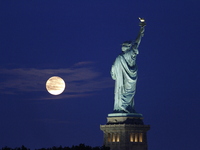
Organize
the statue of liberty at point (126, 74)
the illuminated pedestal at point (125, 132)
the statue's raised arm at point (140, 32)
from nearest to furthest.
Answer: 1. the illuminated pedestal at point (125, 132)
2. the statue's raised arm at point (140, 32)
3. the statue of liberty at point (126, 74)

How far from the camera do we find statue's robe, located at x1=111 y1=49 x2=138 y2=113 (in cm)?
7631

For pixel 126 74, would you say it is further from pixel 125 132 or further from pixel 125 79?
pixel 125 132

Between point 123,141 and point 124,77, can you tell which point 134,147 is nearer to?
point 123,141

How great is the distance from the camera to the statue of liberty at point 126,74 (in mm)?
76312

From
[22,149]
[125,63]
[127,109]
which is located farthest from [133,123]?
[22,149]

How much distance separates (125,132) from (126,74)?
6.51m

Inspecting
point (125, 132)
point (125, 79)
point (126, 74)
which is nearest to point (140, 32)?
point (126, 74)

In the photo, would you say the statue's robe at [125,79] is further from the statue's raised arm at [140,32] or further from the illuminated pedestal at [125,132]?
the illuminated pedestal at [125,132]

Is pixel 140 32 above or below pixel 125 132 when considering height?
above

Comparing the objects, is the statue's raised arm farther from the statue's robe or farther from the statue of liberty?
the statue's robe

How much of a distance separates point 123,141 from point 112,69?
27.2ft

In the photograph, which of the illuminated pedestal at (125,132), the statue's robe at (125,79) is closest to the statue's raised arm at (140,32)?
the statue's robe at (125,79)

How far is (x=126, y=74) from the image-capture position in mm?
76688

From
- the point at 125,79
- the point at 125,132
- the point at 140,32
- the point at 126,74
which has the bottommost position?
the point at 125,132
